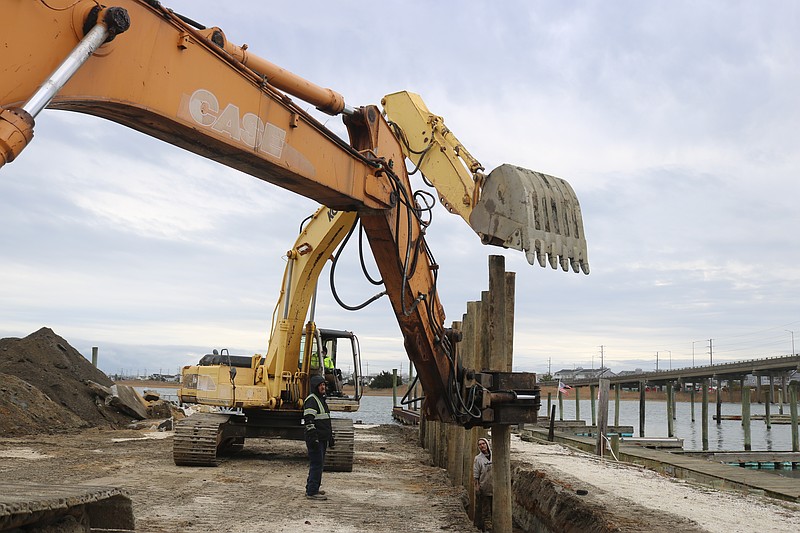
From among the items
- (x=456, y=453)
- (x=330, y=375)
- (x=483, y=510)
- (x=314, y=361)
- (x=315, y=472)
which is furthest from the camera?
(x=330, y=375)

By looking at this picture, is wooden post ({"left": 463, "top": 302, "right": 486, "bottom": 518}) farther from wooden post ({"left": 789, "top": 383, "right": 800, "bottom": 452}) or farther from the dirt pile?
wooden post ({"left": 789, "top": 383, "right": 800, "bottom": 452})

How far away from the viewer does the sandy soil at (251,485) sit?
Answer: 317 inches

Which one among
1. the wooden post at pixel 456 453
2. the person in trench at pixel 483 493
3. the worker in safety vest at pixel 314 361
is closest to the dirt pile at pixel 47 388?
the worker in safety vest at pixel 314 361

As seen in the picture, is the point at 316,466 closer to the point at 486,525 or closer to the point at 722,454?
the point at 486,525

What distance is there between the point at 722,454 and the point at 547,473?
14067 mm

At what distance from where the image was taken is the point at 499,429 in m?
7.77

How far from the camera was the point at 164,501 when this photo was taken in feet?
29.1

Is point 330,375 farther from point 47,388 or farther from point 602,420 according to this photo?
point 47,388

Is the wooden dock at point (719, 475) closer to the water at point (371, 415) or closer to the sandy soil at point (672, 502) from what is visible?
the sandy soil at point (672, 502)

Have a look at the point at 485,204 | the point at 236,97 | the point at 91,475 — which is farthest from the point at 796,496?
the point at 236,97

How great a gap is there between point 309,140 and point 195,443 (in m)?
7.42

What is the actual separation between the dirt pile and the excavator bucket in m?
14.0

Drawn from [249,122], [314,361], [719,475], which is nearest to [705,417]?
[719,475]

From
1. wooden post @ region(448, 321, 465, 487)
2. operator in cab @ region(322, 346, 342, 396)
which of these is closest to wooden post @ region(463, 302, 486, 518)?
wooden post @ region(448, 321, 465, 487)
